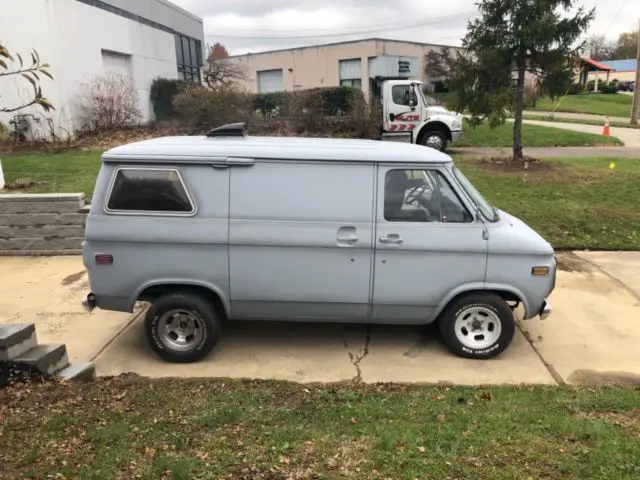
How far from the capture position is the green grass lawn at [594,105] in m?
40.5

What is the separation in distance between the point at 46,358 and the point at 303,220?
90.5 inches

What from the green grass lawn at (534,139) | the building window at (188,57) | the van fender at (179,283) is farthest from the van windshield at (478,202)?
the building window at (188,57)

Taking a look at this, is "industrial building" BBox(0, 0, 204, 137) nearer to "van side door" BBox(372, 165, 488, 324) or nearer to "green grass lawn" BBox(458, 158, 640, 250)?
"green grass lawn" BBox(458, 158, 640, 250)

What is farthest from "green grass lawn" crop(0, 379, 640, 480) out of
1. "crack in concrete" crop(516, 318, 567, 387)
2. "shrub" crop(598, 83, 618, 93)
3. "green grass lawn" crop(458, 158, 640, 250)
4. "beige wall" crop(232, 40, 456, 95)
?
"shrub" crop(598, 83, 618, 93)

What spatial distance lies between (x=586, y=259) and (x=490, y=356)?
12.2 ft

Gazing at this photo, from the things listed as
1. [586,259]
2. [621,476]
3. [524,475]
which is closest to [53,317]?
[524,475]

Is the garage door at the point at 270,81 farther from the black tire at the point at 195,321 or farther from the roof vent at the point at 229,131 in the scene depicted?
the black tire at the point at 195,321

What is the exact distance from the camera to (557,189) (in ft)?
36.4

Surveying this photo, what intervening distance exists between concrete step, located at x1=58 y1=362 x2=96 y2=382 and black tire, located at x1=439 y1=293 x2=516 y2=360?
3.07 meters

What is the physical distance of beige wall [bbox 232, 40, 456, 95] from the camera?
43719mm

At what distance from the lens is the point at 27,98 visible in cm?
1756

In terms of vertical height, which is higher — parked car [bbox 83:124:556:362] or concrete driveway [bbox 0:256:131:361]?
parked car [bbox 83:124:556:362]

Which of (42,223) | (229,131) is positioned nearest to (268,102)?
(42,223)

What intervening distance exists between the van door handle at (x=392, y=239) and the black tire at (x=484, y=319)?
0.80 meters
